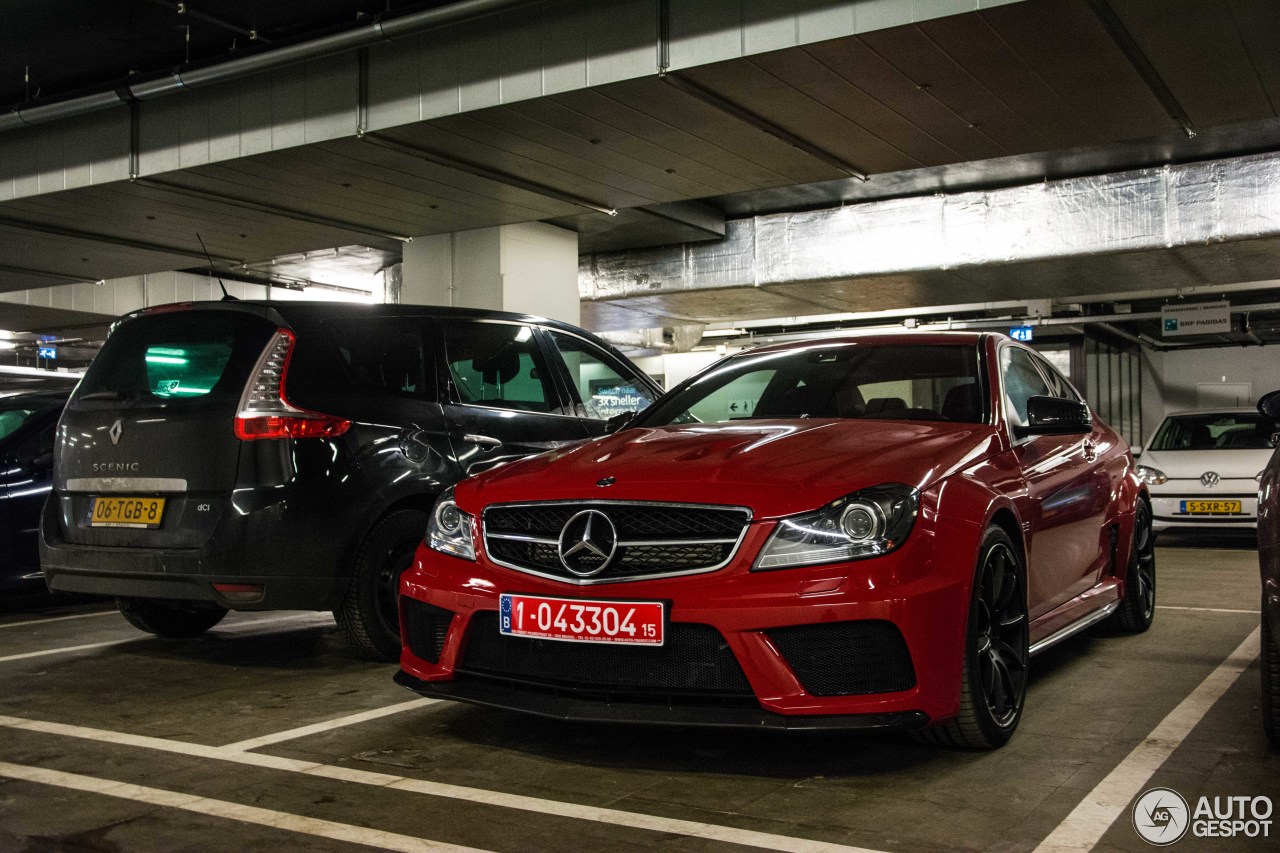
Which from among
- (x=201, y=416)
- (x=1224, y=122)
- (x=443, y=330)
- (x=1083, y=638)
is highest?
(x=1224, y=122)

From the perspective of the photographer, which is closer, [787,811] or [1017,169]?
[787,811]

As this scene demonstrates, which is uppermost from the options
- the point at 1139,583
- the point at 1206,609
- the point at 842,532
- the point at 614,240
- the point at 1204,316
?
the point at 614,240

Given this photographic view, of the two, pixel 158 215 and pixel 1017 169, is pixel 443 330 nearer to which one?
pixel 158 215

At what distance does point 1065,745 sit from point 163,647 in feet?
14.2

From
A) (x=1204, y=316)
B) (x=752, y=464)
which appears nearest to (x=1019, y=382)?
(x=752, y=464)

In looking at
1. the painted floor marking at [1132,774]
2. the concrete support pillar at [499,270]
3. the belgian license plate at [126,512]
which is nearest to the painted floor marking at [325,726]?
the belgian license plate at [126,512]

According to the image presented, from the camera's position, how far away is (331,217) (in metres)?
14.1

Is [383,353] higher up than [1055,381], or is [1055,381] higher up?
[383,353]

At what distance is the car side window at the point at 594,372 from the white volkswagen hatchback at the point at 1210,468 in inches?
271

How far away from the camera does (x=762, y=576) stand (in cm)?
333

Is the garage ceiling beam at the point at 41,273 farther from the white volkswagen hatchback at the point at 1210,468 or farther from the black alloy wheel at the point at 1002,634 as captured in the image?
the black alloy wheel at the point at 1002,634

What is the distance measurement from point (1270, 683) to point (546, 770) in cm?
222

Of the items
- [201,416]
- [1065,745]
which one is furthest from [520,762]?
[201,416]

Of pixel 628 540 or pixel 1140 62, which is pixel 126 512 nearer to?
pixel 628 540
